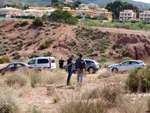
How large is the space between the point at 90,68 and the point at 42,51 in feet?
90.4

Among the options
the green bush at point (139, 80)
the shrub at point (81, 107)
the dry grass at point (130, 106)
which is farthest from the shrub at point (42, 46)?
the shrub at point (81, 107)

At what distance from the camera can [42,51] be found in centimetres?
5072

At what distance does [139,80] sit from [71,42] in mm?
43228

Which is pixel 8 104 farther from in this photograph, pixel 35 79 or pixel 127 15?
pixel 127 15

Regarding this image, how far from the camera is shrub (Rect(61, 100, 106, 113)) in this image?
6.13 meters

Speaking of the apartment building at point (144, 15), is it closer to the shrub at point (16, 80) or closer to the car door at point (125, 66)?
the car door at point (125, 66)

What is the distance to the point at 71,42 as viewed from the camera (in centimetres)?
5341

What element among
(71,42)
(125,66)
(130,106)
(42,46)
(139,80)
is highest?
(130,106)

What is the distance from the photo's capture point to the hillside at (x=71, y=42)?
48.3 meters

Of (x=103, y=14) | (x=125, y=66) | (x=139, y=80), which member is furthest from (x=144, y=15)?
(x=139, y=80)

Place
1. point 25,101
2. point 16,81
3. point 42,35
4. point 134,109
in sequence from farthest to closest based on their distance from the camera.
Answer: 1. point 42,35
2. point 16,81
3. point 25,101
4. point 134,109

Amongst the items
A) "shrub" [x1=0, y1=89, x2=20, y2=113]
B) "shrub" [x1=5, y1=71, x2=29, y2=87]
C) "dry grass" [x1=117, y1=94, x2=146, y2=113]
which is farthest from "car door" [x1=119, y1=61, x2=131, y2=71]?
"shrub" [x1=0, y1=89, x2=20, y2=113]

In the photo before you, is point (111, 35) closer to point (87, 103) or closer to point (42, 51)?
point (42, 51)

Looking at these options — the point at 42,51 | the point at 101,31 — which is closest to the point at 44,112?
the point at 42,51
